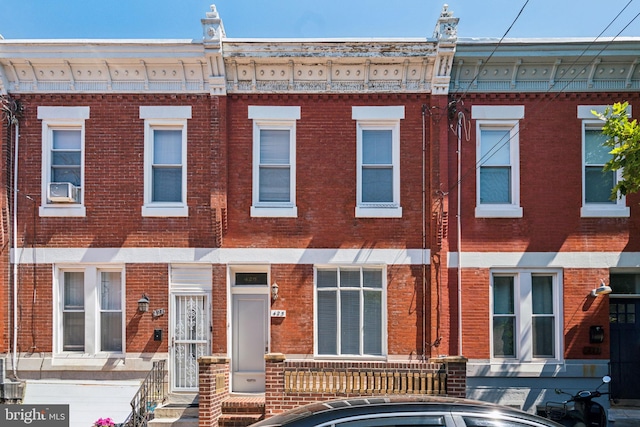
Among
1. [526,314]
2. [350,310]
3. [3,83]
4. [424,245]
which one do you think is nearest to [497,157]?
[424,245]

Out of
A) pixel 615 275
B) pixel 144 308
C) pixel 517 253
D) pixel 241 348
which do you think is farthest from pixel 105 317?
pixel 615 275

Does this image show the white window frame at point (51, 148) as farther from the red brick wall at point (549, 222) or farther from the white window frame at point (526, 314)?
the white window frame at point (526, 314)

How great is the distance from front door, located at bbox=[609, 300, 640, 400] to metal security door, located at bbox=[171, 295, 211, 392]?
8.50m

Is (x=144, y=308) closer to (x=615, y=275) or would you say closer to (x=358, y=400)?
(x=358, y=400)

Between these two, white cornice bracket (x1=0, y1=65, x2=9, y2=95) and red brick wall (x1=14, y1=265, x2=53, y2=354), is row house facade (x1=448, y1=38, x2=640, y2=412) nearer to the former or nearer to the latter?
red brick wall (x1=14, y1=265, x2=53, y2=354)

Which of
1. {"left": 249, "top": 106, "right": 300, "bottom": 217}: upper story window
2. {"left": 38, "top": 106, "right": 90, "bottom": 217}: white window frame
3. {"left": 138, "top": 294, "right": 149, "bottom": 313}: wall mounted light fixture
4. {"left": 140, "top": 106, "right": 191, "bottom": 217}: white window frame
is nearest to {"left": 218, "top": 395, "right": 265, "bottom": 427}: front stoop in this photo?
{"left": 138, "top": 294, "right": 149, "bottom": 313}: wall mounted light fixture

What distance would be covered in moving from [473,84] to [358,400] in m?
8.24

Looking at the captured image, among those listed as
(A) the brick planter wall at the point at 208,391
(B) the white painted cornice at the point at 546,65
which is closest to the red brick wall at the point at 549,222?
(B) the white painted cornice at the point at 546,65

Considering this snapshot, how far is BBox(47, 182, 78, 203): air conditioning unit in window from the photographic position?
448 inches

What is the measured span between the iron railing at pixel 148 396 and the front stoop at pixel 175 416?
19 cm

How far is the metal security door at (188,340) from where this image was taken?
11523 mm

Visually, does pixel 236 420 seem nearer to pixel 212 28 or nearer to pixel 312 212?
pixel 312 212

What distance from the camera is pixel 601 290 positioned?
11.2 m

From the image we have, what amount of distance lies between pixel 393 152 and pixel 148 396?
6.95 m
